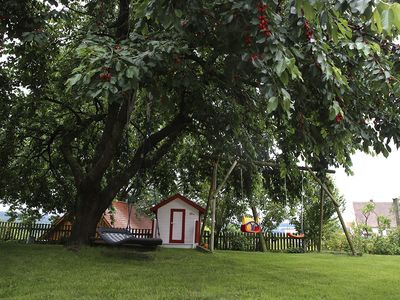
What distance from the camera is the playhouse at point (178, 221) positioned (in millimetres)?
14219

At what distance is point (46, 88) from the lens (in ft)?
31.2

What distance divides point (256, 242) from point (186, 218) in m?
2.89

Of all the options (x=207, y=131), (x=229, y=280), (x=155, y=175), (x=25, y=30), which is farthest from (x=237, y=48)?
(x=155, y=175)

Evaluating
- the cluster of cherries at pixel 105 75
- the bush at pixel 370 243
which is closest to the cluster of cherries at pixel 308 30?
the cluster of cherries at pixel 105 75

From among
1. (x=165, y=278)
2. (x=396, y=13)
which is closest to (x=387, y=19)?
(x=396, y=13)

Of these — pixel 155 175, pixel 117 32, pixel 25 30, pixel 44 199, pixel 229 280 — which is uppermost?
pixel 117 32

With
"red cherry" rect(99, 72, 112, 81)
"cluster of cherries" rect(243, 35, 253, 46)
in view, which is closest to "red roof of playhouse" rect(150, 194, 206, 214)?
"red cherry" rect(99, 72, 112, 81)

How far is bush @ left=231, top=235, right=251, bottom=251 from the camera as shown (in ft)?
48.1

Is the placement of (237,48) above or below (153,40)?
below

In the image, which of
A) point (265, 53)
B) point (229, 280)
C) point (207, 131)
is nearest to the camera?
point (265, 53)

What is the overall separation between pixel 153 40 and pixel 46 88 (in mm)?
5314

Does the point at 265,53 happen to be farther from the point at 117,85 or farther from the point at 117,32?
the point at 117,32

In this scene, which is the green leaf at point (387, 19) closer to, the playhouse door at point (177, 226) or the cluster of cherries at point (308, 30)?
the cluster of cherries at point (308, 30)

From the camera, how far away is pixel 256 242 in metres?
14.9
